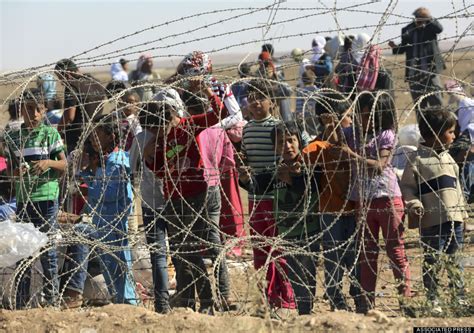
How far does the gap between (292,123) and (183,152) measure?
0.78 m

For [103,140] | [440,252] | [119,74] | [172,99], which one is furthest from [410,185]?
[119,74]

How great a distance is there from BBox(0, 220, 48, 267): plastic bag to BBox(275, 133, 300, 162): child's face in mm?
1723

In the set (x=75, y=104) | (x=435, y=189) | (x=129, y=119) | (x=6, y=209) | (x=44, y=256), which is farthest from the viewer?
(x=75, y=104)

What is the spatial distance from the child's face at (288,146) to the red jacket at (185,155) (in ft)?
1.51

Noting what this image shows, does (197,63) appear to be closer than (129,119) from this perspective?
Yes

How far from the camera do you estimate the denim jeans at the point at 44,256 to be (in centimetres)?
790

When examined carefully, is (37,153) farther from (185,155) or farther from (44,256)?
(185,155)

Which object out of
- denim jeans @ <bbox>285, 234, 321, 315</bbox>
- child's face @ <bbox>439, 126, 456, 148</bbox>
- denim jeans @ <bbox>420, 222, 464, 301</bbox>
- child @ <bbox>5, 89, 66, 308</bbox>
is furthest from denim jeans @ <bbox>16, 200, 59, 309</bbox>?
child's face @ <bbox>439, 126, 456, 148</bbox>

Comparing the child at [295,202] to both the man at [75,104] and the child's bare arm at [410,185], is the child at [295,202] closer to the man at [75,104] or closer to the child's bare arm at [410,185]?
the child's bare arm at [410,185]

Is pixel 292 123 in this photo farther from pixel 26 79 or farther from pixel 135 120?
pixel 26 79

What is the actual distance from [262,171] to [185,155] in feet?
1.78

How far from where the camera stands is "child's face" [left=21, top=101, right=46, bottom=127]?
324 inches

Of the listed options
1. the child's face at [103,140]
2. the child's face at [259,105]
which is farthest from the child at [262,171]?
the child's face at [103,140]

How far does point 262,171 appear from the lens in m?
7.59
